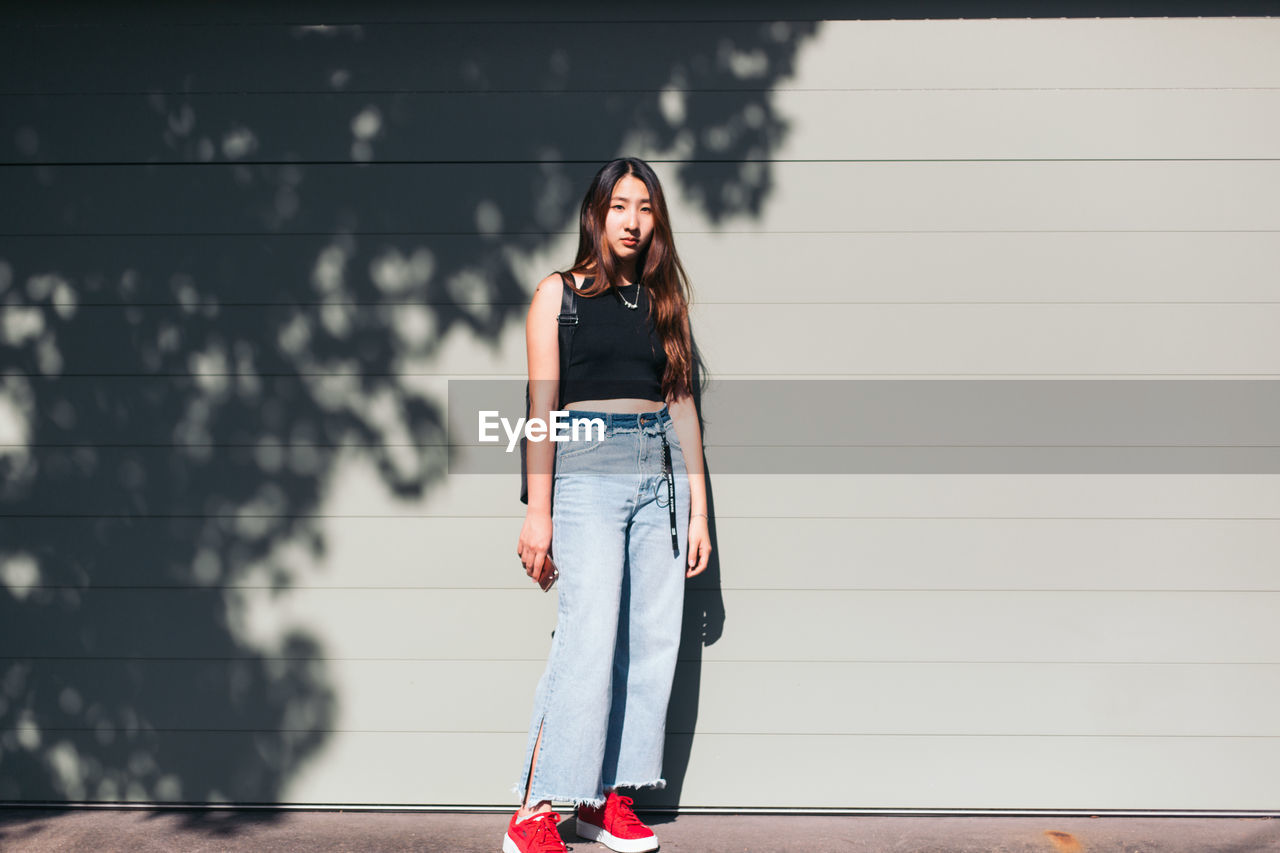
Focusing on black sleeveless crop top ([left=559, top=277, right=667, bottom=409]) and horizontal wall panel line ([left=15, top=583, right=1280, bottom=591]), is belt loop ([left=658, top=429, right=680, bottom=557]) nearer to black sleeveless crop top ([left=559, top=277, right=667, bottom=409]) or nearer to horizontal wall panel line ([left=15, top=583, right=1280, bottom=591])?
black sleeveless crop top ([left=559, top=277, right=667, bottom=409])

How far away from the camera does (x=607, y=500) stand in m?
2.98

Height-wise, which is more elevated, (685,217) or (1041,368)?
(685,217)

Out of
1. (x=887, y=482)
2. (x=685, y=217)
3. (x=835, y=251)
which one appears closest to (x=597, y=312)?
(x=685, y=217)

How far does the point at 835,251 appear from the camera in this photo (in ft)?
11.3

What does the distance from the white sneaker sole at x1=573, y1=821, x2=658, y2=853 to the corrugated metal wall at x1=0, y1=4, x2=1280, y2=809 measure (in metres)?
0.36

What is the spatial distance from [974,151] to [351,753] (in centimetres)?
291

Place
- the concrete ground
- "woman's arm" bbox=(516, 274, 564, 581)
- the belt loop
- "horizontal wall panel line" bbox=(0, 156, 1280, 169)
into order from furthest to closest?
"horizontal wall panel line" bbox=(0, 156, 1280, 169) → the concrete ground → the belt loop → "woman's arm" bbox=(516, 274, 564, 581)

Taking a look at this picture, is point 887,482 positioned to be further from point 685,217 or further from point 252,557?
point 252,557

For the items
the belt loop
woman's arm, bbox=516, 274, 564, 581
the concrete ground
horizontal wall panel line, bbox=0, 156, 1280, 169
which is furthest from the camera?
horizontal wall panel line, bbox=0, 156, 1280, 169

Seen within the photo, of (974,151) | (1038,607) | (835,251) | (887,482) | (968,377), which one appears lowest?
(1038,607)

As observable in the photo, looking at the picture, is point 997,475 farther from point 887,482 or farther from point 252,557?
point 252,557

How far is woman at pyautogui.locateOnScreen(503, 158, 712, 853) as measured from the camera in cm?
298

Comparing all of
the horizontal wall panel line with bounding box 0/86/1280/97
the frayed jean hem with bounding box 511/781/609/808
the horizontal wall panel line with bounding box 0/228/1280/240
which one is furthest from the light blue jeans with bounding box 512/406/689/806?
the horizontal wall panel line with bounding box 0/86/1280/97

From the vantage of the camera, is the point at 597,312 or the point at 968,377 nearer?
the point at 597,312
